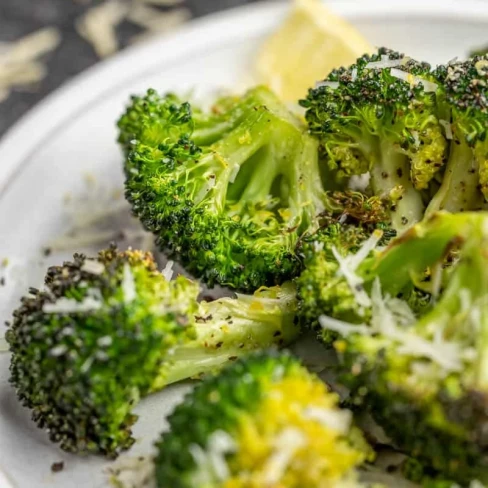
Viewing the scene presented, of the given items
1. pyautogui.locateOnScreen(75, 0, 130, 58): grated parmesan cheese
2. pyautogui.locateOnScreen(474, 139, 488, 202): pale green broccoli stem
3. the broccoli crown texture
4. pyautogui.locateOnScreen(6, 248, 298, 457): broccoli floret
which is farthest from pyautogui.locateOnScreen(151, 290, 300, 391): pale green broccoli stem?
pyautogui.locateOnScreen(75, 0, 130, 58): grated parmesan cheese

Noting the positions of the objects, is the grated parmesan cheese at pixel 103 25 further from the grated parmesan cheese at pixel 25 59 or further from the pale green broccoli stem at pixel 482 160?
the pale green broccoli stem at pixel 482 160

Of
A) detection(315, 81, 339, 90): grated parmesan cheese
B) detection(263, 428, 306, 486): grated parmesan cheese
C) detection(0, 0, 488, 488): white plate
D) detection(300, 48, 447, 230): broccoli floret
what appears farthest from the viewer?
detection(0, 0, 488, 488): white plate

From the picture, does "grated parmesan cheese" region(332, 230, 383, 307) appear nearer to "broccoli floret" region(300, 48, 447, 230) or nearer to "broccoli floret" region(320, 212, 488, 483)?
"broccoli floret" region(320, 212, 488, 483)

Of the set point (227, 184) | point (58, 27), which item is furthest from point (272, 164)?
point (58, 27)

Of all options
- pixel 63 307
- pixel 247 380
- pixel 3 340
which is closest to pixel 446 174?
pixel 247 380

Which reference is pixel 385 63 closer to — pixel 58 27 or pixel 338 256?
pixel 338 256

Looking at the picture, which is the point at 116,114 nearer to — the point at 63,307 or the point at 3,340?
the point at 3,340
